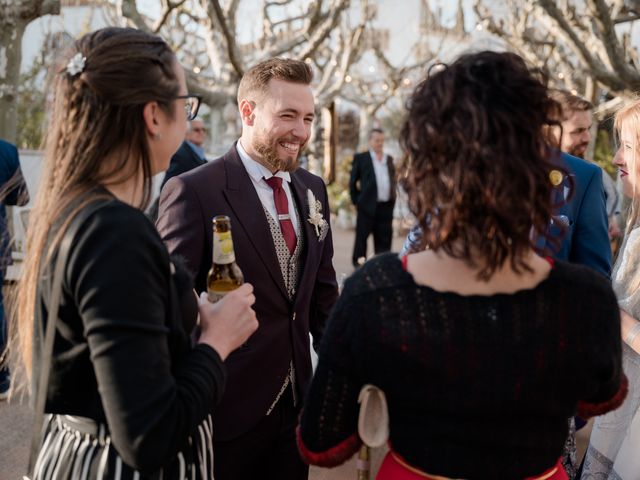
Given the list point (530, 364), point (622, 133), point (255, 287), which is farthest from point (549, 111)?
point (622, 133)

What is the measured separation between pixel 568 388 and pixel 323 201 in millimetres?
1565

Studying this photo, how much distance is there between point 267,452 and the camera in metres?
2.31

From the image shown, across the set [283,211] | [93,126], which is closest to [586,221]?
[283,211]

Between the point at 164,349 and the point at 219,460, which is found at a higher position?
the point at 164,349

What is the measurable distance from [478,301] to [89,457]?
0.99m

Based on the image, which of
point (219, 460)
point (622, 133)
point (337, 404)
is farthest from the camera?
point (622, 133)

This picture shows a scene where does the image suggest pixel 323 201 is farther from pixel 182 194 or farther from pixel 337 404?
pixel 337 404

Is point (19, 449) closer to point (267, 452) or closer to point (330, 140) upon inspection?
point (267, 452)

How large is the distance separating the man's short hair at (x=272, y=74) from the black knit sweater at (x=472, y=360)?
58.6 inches

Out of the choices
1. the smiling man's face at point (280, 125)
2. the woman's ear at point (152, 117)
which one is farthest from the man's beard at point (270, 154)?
the woman's ear at point (152, 117)

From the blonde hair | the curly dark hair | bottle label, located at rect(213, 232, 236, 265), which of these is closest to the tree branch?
the blonde hair

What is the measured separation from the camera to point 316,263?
2.42 m

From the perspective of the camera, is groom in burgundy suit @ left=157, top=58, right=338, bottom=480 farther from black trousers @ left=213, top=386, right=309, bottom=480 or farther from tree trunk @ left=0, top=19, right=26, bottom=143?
tree trunk @ left=0, top=19, right=26, bottom=143

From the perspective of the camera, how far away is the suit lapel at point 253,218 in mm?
2223
